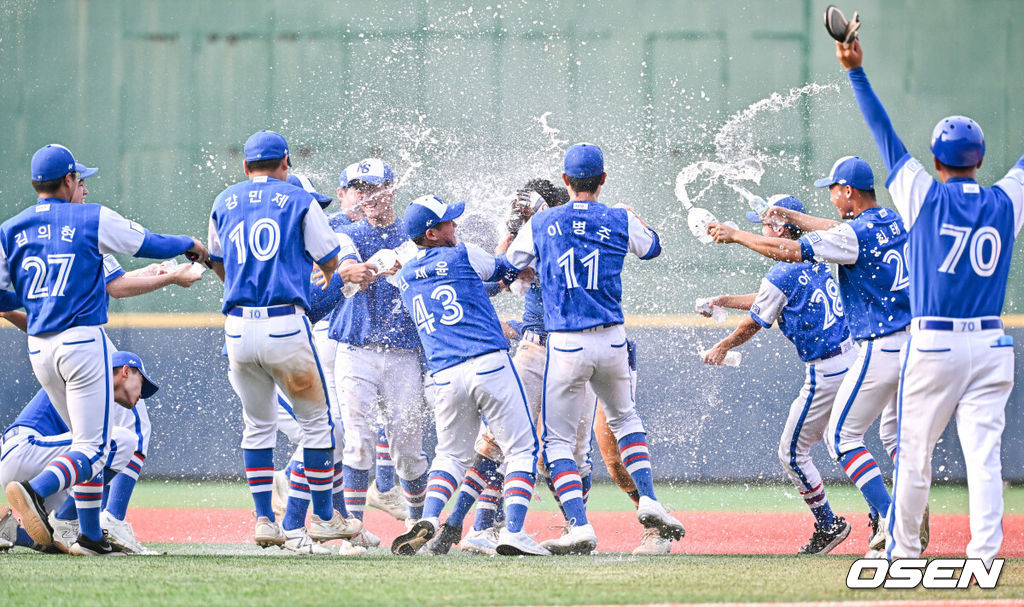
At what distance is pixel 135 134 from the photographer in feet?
36.0

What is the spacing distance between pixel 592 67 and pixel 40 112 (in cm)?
513

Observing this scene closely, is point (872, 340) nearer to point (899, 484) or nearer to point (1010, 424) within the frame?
point (899, 484)

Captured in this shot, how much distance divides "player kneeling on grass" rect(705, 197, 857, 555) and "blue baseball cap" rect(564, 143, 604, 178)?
105 centimetres

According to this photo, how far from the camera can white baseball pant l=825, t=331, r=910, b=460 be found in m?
5.85

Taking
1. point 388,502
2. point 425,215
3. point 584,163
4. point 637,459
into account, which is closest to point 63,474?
point 425,215

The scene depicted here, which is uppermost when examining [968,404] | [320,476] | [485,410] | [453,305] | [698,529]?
[453,305]

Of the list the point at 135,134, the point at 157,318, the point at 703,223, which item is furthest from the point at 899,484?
the point at 135,134

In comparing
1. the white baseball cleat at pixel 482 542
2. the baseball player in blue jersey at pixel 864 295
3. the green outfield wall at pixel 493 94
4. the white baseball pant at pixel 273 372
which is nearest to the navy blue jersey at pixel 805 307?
the baseball player in blue jersey at pixel 864 295

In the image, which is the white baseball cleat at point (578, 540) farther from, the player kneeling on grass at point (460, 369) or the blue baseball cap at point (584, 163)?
the blue baseball cap at point (584, 163)

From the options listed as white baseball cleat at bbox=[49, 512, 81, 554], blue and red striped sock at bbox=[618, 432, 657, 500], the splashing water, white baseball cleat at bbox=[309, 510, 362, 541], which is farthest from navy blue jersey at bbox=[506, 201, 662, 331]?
the splashing water

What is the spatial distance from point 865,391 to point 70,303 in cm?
389

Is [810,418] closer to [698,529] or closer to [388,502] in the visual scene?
[698,529]

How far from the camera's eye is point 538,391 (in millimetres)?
6656

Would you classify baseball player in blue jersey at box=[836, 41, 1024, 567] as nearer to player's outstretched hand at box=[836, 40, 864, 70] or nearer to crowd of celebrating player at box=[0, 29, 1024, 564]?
player's outstretched hand at box=[836, 40, 864, 70]
